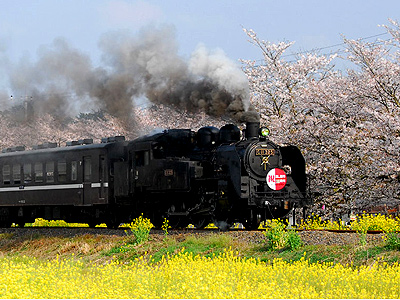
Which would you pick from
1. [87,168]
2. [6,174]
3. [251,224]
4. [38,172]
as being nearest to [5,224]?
[6,174]

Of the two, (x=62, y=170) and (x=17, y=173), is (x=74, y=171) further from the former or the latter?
(x=17, y=173)

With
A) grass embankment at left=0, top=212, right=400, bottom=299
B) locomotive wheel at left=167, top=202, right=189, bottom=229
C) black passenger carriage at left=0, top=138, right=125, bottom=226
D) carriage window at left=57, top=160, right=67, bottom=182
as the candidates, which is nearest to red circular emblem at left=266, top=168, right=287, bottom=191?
grass embankment at left=0, top=212, right=400, bottom=299

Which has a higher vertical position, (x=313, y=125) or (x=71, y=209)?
(x=313, y=125)

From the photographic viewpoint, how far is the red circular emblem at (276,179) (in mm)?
18625

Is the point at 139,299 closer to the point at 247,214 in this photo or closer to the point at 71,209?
the point at 247,214

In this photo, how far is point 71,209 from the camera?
2442 centimetres

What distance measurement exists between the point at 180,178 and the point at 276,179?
2.87 meters

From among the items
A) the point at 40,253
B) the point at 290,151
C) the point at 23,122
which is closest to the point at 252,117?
the point at 290,151

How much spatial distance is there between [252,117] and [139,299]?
12431 millimetres

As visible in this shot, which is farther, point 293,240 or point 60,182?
point 60,182

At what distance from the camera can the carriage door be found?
22344mm

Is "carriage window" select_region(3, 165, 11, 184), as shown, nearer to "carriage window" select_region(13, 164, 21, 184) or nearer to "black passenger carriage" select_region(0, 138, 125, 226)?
"black passenger carriage" select_region(0, 138, 125, 226)

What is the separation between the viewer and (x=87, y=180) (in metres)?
22.5

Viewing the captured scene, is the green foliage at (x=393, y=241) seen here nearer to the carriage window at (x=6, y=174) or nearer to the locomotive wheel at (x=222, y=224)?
the locomotive wheel at (x=222, y=224)
